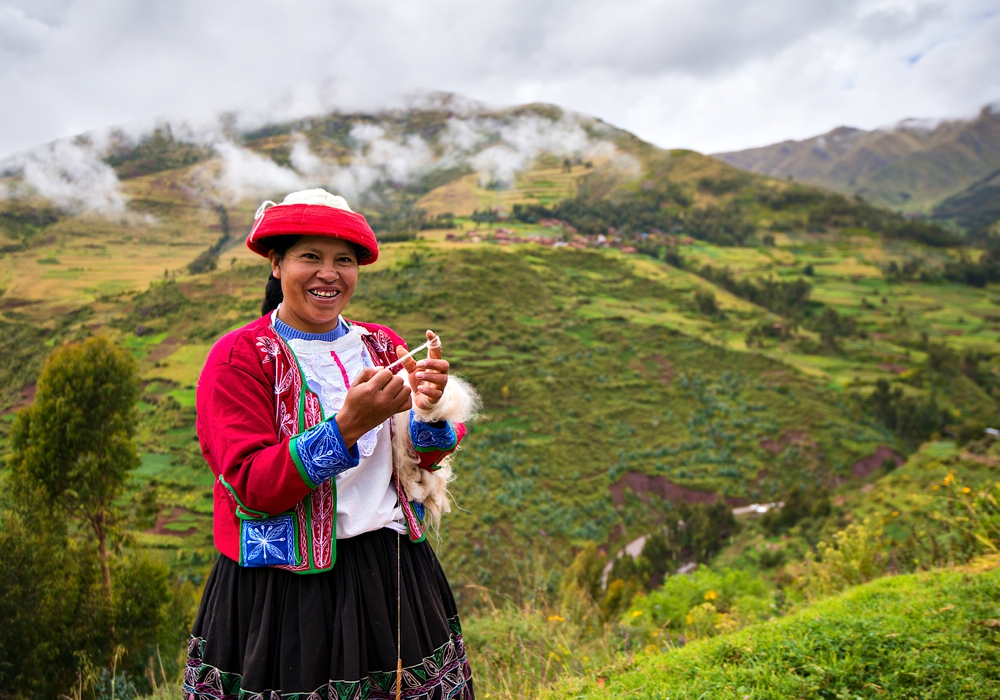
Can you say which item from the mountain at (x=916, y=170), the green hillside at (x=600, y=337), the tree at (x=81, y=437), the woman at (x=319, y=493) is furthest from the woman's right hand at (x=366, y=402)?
the mountain at (x=916, y=170)

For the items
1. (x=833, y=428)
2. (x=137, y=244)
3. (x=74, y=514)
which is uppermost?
(x=137, y=244)

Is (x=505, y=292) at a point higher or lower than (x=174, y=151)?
lower

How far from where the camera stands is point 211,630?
132 cm

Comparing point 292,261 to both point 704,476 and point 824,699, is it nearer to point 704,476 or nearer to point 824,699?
point 824,699

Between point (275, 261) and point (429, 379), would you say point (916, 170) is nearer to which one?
point (429, 379)

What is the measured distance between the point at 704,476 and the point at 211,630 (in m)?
35.5

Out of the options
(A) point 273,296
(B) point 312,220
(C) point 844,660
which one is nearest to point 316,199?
(B) point 312,220

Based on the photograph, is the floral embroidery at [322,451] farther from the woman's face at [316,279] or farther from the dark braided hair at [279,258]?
the dark braided hair at [279,258]

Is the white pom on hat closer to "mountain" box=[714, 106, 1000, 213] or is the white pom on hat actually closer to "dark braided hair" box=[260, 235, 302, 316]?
"dark braided hair" box=[260, 235, 302, 316]

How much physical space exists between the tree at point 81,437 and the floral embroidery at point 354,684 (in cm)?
641

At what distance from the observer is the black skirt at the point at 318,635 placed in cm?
125

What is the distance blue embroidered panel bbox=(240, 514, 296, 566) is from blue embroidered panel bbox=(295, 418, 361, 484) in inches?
8.7

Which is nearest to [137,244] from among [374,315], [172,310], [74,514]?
[172,310]

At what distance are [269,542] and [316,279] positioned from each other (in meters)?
0.68
